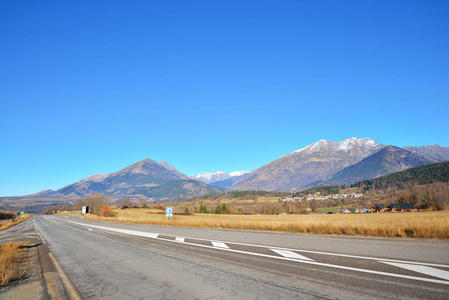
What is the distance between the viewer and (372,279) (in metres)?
5.11

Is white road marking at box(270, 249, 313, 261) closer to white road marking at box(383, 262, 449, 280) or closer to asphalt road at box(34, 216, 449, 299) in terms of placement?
asphalt road at box(34, 216, 449, 299)

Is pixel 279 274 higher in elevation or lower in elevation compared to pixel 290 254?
higher

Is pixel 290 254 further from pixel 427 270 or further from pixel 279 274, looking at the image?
pixel 427 270

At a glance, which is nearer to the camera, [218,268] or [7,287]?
[7,287]

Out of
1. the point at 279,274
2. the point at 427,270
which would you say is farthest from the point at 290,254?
the point at 427,270

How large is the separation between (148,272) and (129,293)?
171 centimetres

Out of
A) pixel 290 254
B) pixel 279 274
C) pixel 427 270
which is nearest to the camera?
pixel 427 270

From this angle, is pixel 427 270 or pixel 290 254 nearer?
pixel 427 270

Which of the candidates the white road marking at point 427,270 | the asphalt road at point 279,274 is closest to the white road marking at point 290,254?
the asphalt road at point 279,274

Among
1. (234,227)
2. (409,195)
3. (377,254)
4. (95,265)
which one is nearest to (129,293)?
(95,265)

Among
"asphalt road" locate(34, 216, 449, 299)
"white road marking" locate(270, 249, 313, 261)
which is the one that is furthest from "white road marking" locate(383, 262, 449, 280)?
"white road marking" locate(270, 249, 313, 261)

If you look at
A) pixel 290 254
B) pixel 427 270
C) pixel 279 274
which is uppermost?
pixel 427 270

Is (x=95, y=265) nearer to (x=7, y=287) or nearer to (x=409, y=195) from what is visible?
(x=7, y=287)

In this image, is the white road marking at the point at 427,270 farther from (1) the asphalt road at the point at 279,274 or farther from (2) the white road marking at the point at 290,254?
(2) the white road marking at the point at 290,254
